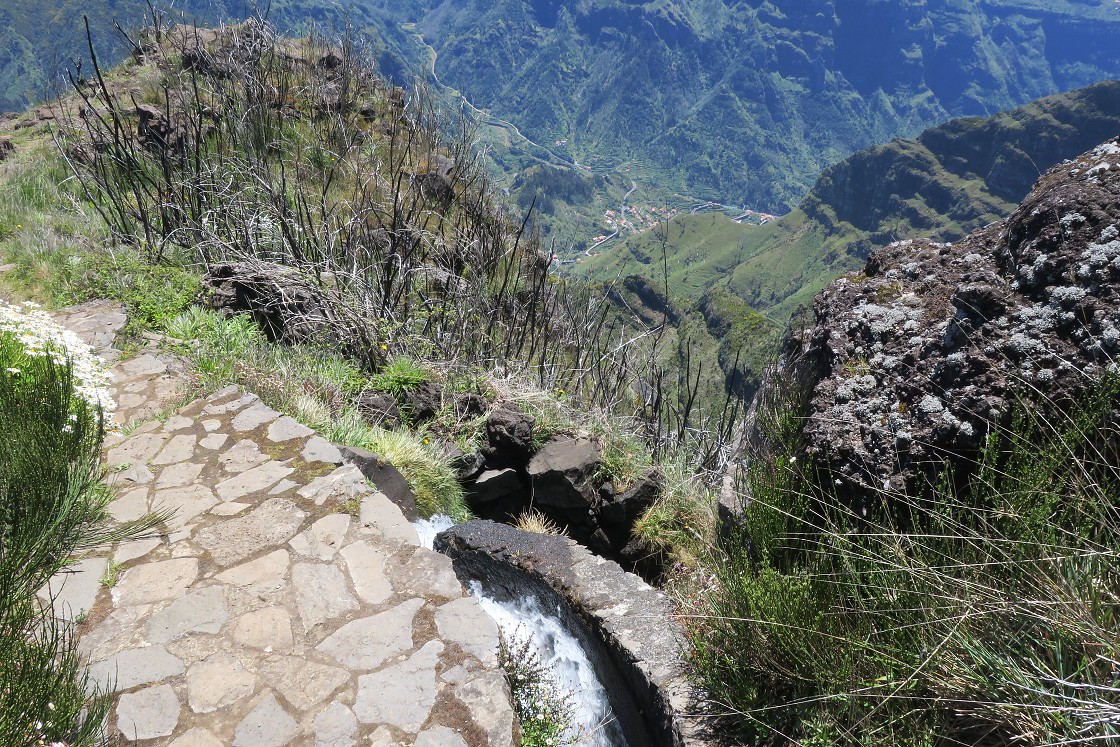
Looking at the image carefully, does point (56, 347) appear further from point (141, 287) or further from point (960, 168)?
point (960, 168)

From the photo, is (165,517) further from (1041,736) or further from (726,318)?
(726,318)

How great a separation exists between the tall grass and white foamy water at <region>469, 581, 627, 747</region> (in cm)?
99

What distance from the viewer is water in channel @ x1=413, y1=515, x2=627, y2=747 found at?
3297mm

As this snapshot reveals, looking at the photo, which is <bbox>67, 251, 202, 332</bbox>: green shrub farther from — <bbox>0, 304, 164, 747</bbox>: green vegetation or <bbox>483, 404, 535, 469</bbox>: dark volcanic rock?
<bbox>483, 404, 535, 469</bbox>: dark volcanic rock

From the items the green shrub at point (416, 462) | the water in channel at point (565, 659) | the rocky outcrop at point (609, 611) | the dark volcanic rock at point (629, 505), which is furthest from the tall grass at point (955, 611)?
the green shrub at point (416, 462)

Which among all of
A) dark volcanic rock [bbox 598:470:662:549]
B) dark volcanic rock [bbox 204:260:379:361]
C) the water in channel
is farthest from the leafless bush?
the water in channel

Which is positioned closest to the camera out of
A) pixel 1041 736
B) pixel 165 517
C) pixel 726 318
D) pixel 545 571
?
pixel 1041 736

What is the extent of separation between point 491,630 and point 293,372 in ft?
10.2

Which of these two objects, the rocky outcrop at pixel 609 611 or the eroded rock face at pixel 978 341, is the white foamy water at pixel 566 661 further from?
the eroded rock face at pixel 978 341

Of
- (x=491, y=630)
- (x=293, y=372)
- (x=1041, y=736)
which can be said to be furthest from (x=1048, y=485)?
(x=293, y=372)

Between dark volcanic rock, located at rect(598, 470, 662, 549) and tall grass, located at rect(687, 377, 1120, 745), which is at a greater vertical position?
tall grass, located at rect(687, 377, 1120, 745)

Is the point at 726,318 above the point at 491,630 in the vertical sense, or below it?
below

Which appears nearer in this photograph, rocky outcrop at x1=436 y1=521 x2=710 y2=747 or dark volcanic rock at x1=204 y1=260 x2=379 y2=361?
rocky outcrop at x1=436 y1=521 x2=710 y2=747

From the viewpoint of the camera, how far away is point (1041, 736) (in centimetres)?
157
